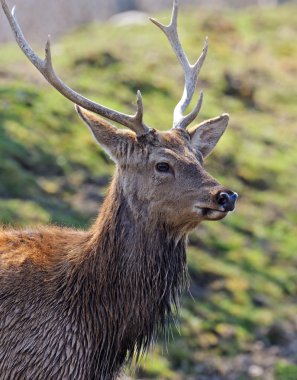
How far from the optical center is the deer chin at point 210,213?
7141mm

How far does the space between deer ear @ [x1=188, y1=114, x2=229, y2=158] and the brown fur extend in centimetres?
51

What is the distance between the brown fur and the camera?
7277 millimetres

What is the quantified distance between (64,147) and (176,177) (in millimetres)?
6922

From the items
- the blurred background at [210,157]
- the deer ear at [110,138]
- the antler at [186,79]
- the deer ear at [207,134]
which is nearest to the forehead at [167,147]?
the deer ear at [110,138]

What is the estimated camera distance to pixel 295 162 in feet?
56.6

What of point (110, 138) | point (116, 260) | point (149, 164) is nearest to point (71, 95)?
point (110, 138)

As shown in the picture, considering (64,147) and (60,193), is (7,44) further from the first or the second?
(60,193)

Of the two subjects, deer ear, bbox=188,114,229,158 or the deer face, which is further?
deer ear, bbox=188,114,229,158

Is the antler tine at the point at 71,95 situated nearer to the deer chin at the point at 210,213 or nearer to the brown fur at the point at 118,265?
the brown fur at the point at 118,265

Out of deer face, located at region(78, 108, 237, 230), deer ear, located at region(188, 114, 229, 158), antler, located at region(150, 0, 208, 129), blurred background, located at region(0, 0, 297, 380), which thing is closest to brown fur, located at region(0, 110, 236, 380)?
deer face, located at region(78, 108, 237, 230)

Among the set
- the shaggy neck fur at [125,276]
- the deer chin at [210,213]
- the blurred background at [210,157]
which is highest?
the blurred background at [210,157]

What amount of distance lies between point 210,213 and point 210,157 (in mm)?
8823

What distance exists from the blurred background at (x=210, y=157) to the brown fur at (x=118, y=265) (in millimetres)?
1327

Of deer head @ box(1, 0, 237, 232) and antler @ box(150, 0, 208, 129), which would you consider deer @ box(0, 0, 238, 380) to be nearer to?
deer head @ box(1, 0, 237, 232)
